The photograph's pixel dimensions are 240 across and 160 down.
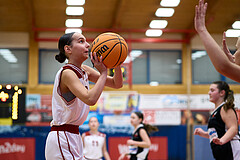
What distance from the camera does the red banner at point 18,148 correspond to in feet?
36.1

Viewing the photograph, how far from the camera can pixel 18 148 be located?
11180mm

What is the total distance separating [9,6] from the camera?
491 inches

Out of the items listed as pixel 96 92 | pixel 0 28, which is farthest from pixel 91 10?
pixel 96 92

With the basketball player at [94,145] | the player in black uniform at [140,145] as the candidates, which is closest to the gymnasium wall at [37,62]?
the basketball player at [94,145]

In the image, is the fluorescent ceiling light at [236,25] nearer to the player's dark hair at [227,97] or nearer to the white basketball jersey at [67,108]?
the player's dark hair at [227,97]

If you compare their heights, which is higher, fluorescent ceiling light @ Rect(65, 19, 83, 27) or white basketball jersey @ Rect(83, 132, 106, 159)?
fluorescent ceiling light @ Rect(65, 19, 83, 27)

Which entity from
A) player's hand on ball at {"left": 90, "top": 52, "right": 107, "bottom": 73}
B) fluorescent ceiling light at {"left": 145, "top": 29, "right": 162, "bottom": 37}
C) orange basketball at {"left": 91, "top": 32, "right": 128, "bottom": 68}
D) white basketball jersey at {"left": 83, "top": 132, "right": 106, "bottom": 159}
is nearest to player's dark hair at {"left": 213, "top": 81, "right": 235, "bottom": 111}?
orange basketball at {"left": 91, "top": 32, "right": 128, "bottom": 68}

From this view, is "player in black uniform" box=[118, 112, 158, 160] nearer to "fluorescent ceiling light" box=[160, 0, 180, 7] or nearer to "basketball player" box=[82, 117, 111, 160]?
"basketball player" box=[82, 117, 111, 160]

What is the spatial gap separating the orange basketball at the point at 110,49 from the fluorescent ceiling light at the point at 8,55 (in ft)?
36.7

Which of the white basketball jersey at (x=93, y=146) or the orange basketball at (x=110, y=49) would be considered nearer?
the orange basketball at (x=110, y=49)

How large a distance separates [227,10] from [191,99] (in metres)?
3.82

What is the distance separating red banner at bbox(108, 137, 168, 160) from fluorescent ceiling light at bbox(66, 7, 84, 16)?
4751mm

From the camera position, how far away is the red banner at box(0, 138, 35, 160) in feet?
36.1

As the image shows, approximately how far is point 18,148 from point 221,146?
316 inches
